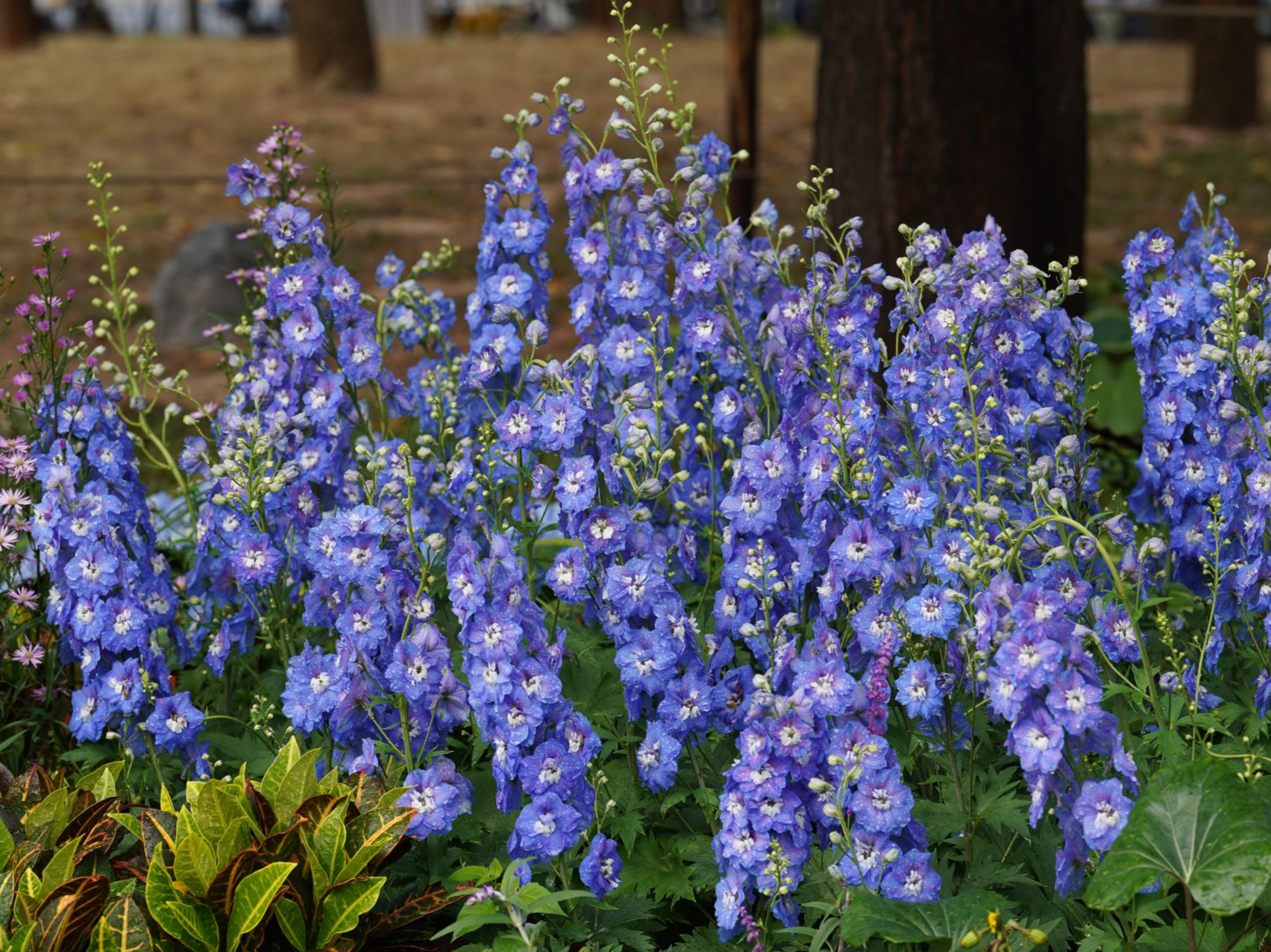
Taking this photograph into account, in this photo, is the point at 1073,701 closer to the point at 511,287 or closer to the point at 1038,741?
the point at 1038,741

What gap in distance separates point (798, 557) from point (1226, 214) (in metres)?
8.42

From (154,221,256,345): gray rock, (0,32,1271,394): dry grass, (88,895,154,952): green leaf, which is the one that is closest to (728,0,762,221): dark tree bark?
(0,32,1271,394): dry grass

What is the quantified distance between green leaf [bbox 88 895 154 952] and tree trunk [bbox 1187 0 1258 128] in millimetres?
13054

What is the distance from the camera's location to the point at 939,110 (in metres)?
4.97

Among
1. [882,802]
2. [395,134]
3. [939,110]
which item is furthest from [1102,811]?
[395,134]

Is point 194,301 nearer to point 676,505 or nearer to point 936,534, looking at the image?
point 676,505

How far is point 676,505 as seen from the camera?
3.03 m

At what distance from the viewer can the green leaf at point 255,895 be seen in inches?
91.7

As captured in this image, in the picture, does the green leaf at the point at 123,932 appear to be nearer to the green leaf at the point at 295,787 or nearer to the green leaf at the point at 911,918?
the green leaf at the point at 295,787

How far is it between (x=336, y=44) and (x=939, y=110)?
11.3 meters

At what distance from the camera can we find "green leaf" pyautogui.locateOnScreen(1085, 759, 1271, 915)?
2049 mm

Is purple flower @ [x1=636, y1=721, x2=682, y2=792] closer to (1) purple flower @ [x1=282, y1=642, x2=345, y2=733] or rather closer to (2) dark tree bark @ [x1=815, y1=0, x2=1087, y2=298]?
(1) purple flower @ [x1=282, y1=642, x2=345, y2=733]

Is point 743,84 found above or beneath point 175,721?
above

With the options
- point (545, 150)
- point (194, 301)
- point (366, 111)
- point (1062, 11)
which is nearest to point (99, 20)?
point (366, 111)
